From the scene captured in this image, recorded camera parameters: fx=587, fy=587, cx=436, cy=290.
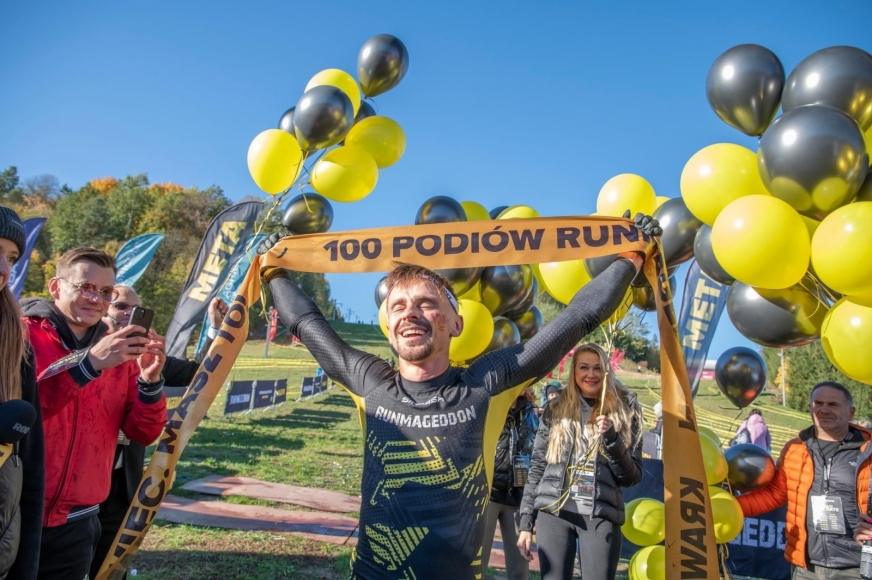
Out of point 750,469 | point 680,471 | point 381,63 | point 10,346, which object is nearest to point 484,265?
point 680,471

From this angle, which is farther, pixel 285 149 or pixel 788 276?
pixel 285 149

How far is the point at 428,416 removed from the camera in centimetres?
212

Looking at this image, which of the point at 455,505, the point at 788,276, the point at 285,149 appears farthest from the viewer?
the point at 285,149

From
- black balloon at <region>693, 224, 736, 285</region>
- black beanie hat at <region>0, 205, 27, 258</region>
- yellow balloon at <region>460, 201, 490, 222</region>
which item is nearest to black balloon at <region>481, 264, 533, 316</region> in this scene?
yellow balloon at <region>460, 201, 490, 222</region>

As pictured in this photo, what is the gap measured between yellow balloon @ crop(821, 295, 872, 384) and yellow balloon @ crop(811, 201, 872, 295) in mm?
170

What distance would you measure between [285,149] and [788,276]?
153 inches

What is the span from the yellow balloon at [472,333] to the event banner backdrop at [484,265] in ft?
5.33

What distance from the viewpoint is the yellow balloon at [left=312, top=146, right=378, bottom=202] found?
512 centimetres

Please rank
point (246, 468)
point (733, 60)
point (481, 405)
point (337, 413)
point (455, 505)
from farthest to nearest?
1. point (337, 413)
2. point (246, 468)
3. point (733, 60)
4. point (481, 405)
5. point (455, 505)

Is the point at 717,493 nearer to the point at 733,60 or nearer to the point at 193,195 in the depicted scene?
the point at 733,60

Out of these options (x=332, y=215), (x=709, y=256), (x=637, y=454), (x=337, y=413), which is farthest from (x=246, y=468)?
(x=337, y=413)

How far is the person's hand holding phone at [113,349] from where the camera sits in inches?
91.3

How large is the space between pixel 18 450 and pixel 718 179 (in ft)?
12.2

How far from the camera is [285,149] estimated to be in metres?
5.06
